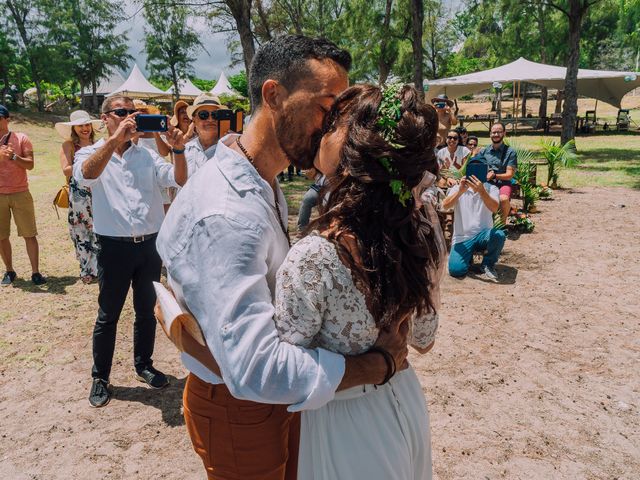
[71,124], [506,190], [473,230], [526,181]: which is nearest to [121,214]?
[71,124]

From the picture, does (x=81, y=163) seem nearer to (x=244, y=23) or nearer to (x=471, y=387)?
(x=471, y=387)

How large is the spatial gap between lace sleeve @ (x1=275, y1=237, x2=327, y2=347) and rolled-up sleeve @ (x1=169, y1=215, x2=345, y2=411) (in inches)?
1.8

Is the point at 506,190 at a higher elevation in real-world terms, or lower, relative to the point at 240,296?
lower

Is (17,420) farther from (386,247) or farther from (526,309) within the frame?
(526,309)

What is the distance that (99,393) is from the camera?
383cm

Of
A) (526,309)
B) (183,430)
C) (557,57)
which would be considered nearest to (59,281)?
(183,430)

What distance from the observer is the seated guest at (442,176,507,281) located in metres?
6.40

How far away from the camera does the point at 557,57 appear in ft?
119

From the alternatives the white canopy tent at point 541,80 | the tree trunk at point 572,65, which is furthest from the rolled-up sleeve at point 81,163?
the white canopy tent at point 541,80

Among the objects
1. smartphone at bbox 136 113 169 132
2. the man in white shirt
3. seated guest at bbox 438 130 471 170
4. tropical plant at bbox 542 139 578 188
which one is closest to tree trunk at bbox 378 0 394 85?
tropical plant at bbox 542 139 578 188

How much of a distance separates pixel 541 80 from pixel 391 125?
2455 cm

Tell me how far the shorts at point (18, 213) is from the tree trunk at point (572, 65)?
16.3 meters

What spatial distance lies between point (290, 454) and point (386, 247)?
81 cm

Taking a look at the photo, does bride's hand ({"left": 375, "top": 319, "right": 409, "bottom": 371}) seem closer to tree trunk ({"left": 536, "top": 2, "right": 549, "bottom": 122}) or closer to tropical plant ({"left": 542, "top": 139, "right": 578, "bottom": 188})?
tropical plant ({"left": 542, "top": 139, "right": 578, "bottom": 188})
